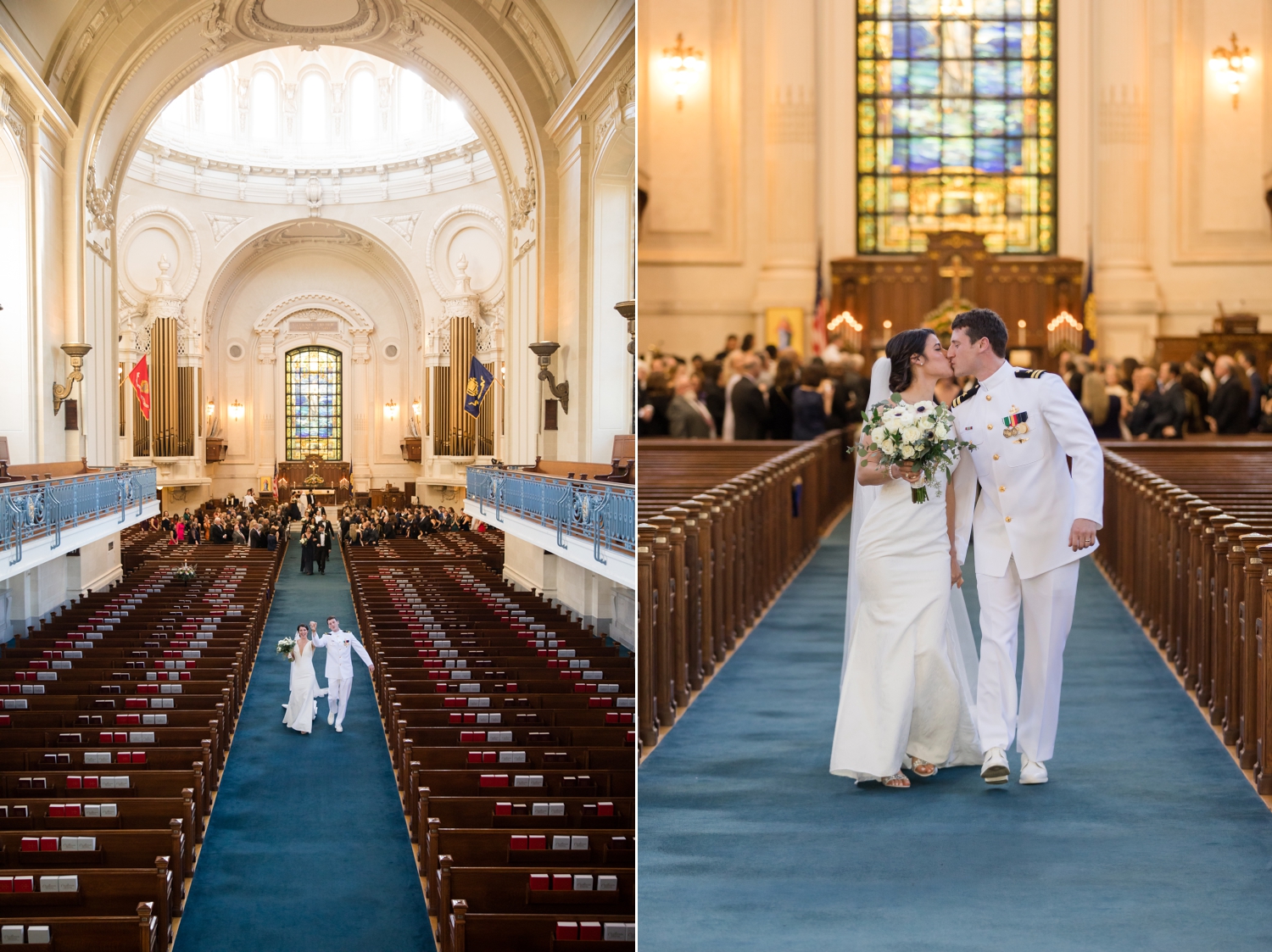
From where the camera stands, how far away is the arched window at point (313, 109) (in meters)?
4.08

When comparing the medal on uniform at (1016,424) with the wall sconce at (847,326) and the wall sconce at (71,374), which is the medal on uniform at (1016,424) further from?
the wall sconce at (847,326)

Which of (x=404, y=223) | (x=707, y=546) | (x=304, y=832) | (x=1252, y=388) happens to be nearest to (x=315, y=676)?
(x=304, y=832)

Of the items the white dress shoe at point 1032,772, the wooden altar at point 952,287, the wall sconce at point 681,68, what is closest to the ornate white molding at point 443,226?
the white dress shoe at point 1032,772

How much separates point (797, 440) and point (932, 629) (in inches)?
261

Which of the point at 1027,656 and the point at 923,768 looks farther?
the point at 923,768

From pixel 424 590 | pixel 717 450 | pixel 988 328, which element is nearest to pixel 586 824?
pixel 424 590

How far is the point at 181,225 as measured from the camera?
3.83 meters

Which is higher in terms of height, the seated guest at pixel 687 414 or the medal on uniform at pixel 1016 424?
the seated guest at pixel 687 414

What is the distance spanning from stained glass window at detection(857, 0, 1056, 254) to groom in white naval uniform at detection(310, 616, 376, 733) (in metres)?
17.2

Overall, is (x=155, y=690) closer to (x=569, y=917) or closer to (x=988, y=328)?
(x=569, y=917)

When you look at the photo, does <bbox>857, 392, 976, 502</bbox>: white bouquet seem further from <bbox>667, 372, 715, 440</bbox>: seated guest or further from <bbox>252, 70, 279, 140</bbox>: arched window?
<bbox>667, 372, 715, 440</bbox>: seated guest

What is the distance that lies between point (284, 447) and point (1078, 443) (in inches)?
87.7

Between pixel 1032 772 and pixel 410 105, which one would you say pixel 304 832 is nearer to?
pixel 1032 772

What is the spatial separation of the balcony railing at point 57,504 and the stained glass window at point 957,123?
1779cm
